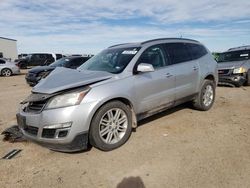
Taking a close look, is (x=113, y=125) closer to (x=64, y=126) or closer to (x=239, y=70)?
(x=64, y=126)

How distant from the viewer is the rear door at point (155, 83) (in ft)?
15.7

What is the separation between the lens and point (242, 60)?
36.9ft

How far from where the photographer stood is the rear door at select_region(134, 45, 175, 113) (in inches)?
189

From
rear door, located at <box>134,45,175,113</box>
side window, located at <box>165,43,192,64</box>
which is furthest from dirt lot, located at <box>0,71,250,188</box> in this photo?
side window, located at <box>165,43,192,64</box>

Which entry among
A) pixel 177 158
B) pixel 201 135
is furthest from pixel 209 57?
pixel 177 158

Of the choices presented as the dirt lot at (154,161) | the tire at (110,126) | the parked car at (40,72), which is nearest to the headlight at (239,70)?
the dirt lot at (154,161)

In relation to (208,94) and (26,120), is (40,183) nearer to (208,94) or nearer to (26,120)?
(26,120)

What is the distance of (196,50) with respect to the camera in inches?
259

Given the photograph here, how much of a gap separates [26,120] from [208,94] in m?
4.50

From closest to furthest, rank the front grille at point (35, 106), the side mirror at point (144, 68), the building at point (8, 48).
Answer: the front grille at point (35, 106) → the side mirror at point (144, 68) → the building at point (8, 48)

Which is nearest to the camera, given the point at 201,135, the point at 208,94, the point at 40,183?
the point at 40,183

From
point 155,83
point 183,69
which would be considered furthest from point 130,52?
point 183,69

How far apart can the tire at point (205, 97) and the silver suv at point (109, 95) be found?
281 millimetres

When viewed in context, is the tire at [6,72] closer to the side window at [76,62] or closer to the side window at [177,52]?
the side window at [76,62]
